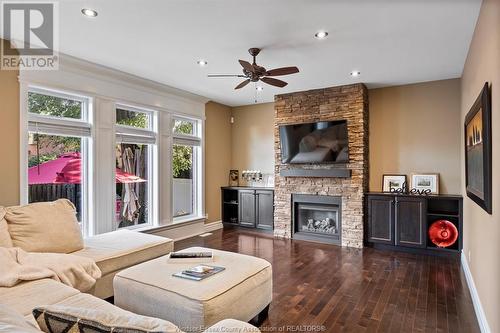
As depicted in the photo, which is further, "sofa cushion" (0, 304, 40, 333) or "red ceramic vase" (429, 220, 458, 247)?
"red ceramic vase" (429, 220, 458, 247)

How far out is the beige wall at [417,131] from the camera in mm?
4865

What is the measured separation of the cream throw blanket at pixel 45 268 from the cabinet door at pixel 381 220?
4134 mm

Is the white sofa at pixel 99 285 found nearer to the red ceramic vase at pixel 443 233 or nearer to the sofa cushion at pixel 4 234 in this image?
the sofa cushion at pixel 4 234

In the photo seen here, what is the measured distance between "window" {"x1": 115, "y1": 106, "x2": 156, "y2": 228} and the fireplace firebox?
8.94ft

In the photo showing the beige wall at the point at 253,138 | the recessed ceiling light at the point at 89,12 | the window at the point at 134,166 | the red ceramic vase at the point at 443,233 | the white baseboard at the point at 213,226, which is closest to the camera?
the recessed ceiling light at the point at 89,12

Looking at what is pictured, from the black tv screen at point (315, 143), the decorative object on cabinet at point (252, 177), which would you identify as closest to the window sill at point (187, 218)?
the decorative object on cabinet at point (252, 177)

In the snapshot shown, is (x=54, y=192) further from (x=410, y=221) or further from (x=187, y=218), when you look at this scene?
(x=410, y=221)

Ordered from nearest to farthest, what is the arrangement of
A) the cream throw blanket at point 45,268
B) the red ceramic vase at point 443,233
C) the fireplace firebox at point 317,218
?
the cream throw blanket at point 45,268, the red ceramic vase at point 443,233, the fireplace firebox at point 317,218

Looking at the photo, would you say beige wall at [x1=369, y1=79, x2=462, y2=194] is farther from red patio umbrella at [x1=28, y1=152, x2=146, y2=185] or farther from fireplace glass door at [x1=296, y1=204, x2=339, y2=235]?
red patio umbrella at [x1=28, y1=152, x2=146, y2=185]

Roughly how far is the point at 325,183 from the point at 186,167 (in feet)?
9.02

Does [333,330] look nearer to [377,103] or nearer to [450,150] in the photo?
[450,150]

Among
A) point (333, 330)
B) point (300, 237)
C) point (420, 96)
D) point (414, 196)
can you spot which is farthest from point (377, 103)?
point (333, 330)

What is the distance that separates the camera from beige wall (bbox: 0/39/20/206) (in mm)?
3408

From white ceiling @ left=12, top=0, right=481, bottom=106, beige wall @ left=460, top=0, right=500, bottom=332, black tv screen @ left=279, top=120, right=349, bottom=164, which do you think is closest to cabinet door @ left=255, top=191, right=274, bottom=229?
black tv screen @ left=279, top=120, right=349, bottom=164
